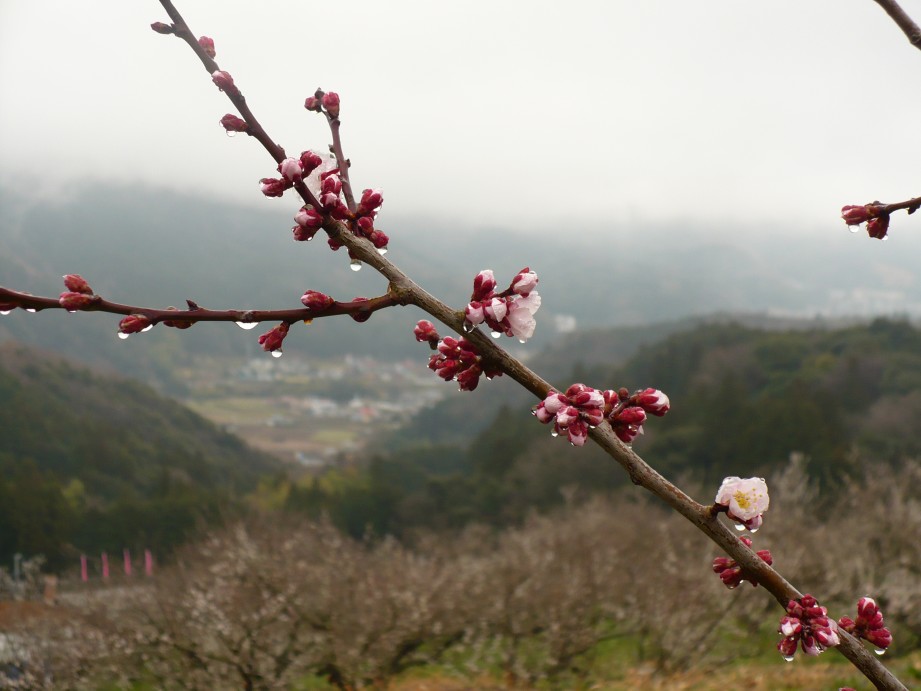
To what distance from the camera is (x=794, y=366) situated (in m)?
50.2

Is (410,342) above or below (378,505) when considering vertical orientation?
above

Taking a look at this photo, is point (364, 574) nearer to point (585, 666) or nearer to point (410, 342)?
point (585, 666)

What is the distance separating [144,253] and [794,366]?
171288mm

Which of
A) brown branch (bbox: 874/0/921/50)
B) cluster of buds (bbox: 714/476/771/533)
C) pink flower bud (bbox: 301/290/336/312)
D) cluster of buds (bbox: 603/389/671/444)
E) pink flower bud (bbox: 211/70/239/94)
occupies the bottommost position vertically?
cluster of buds (bbox: 714/476/771/533)

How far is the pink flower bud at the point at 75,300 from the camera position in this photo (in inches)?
47.3

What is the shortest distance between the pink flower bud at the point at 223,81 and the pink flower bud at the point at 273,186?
18 centimetres

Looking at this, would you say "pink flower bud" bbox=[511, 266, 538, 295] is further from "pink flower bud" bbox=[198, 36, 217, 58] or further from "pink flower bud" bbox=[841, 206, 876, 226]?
"pink flower bud" bbox=[841, 206, 876, 226]

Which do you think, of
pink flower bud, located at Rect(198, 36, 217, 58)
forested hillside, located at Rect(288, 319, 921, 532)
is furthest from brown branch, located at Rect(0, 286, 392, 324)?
forested hillside, located at Rect(288, 319, 921, 532)

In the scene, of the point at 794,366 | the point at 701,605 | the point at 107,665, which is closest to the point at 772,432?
the point at 794,366

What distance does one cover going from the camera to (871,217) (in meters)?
1.70

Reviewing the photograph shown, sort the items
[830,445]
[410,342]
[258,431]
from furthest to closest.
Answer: [410,342] → [258,431] → [830,445]

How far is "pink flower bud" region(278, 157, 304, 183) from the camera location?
130 cm

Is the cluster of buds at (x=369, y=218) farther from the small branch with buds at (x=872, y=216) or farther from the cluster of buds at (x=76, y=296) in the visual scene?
the small branch with buds at (x=872, y=216)

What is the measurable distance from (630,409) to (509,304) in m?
0.33
